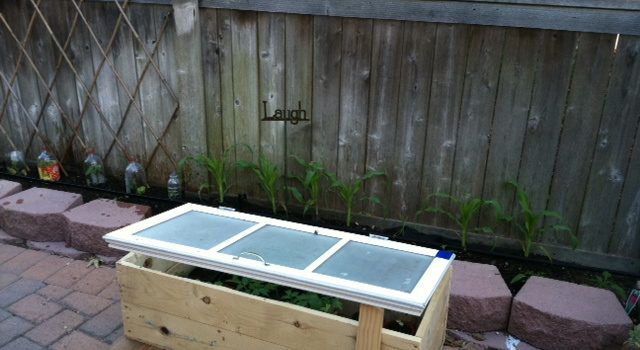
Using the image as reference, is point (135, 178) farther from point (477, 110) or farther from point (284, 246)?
point (477, 110)

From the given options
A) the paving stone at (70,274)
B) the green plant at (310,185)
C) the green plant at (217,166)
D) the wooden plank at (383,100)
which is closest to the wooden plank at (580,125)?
the wooden plank at (383,100)

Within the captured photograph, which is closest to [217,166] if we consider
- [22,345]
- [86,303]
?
[86,303]

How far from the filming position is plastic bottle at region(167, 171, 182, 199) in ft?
12.0

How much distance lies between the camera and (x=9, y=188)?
12.1 ft

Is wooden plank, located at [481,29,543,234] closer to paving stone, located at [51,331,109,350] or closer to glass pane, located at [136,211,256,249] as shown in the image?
glass pane, located at [136,211,256,249]

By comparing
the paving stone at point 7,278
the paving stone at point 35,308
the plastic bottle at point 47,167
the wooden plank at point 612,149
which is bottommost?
the paving stone at point 35,308

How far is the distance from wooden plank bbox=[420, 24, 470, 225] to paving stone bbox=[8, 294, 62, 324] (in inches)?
88.3

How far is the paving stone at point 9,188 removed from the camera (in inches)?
143

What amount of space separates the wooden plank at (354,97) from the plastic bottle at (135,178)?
161cm

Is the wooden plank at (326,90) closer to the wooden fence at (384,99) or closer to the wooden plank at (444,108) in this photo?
the wooden fence at (384,99)

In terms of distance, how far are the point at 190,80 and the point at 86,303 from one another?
158 centimetres

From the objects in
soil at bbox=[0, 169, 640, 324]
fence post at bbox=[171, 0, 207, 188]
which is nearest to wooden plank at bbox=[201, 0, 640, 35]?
fence post at bbox=[171, 0, 207, 188]

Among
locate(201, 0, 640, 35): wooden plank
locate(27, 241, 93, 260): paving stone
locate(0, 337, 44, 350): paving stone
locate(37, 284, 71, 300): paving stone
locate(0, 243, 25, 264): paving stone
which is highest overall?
locate(201, 0, 640, 35): wooden plank

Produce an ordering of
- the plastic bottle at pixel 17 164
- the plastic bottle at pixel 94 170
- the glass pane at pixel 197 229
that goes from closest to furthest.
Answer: the glass pane at pixel 197 229 < the plastic bottle at pixel 94 170 < the plastic bottle at pixel 17 164
